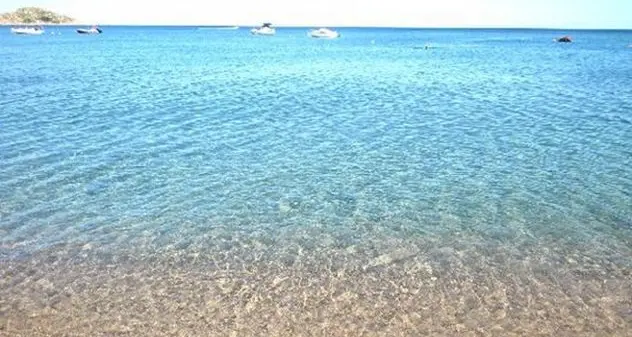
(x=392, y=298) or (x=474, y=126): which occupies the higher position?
(x=392, y=298)

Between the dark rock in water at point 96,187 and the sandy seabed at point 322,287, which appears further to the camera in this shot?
the dark rock in water at point 96,187

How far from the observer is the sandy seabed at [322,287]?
935cm

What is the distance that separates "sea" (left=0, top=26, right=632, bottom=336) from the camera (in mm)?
9766

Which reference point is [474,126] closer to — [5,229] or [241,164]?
[241,164]

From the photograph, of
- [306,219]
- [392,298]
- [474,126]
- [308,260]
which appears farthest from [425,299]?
[474,126]

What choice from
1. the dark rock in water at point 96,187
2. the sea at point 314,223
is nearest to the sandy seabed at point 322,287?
the sea at point 314,223

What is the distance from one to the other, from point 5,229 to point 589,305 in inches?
531

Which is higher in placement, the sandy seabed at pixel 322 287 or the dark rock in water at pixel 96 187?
the sandy seabed at pixel 322 287

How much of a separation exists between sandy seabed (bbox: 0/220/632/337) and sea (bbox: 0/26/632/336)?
0.15 ft

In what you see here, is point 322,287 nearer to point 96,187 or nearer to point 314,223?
point 314,223

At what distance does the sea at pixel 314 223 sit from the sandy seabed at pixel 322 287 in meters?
0.05

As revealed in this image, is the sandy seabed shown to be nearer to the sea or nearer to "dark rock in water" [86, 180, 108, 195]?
the sea

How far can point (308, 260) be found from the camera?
12.0 metres

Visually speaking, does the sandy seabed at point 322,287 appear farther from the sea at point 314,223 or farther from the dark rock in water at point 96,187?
the dark rock in water at point 96,187
